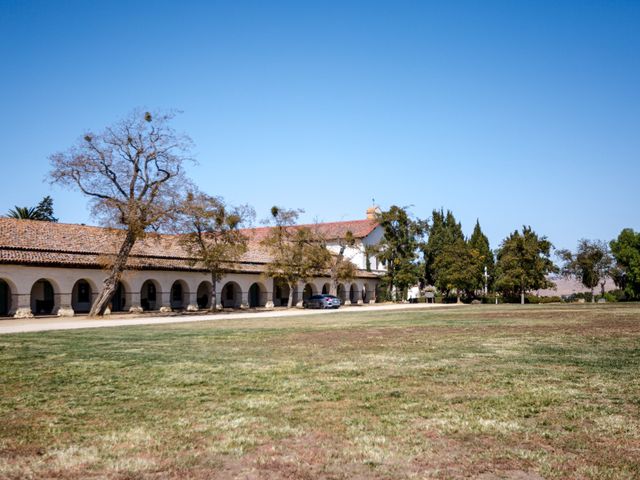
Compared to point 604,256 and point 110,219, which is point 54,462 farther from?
point 604,256

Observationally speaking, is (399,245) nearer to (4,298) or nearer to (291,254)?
(291,254)

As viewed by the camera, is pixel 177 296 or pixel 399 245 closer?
pixel 177 296

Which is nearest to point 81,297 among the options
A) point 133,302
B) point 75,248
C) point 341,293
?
point 75,248

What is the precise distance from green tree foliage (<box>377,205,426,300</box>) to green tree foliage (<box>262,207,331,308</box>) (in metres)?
13.9

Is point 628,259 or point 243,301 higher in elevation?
point 628,259

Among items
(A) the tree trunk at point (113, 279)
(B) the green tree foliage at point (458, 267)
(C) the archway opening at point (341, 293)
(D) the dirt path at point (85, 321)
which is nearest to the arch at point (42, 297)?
(A) the tree trunk at point (113, 279)

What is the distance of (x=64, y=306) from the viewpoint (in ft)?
117

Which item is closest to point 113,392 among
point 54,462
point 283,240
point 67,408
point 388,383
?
point 67,408

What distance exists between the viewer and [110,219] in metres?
35.5

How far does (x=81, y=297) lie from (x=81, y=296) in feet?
0.24

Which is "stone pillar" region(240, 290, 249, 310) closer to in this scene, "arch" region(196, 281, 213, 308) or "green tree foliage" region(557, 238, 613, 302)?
"arch" region(196, 281, 213, 308)

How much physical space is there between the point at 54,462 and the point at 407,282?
195 ft

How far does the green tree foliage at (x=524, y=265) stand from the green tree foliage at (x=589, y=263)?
45.7 ft

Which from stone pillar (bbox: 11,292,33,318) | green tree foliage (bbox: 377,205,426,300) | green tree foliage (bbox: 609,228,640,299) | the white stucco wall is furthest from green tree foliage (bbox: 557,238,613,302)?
stone pillar (bbox: 11,292,33,318)
